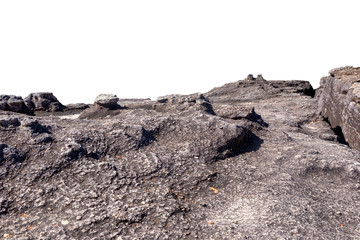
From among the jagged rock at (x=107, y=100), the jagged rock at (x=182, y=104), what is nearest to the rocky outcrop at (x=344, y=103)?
the jagged rock at (x=182, y=104)

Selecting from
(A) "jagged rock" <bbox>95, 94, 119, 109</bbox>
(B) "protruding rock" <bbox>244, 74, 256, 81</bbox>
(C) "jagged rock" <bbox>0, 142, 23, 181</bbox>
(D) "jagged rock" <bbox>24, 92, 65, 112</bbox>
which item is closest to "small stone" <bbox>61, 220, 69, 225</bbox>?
(C) "jagged rock" <bbox>0, 142, 23, 181</bbox>

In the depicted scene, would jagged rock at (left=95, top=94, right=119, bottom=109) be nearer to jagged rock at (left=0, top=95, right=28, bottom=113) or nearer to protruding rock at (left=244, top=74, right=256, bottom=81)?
jagged rock at (left=0, top=95, right=28, bottom=113)

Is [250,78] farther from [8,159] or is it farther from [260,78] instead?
[8,159]

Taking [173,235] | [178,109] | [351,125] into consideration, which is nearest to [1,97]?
[178,109]

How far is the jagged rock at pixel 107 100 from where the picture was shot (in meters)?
10.5

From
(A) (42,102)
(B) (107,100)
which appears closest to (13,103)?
(A) (42,102)

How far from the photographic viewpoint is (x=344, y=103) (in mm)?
11766

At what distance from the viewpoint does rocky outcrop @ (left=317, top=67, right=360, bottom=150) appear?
1023 centimetres

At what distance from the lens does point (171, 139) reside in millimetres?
7105

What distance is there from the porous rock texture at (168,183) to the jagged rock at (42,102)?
7460 mm

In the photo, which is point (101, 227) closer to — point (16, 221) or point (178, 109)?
point (16, 221)

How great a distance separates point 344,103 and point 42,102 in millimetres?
14069

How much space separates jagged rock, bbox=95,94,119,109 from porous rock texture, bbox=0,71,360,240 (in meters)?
2.82

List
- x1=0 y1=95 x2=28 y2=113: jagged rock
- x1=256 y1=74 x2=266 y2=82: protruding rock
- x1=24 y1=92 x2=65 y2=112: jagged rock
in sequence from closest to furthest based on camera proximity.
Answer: x1=0 y1=95 x2=28 y2=113: jagged rock < x1=24 y1=92 x2=65 y2=112: jagged rock < x1=256 y1=74 x2=266 y2=82: protruding rock
